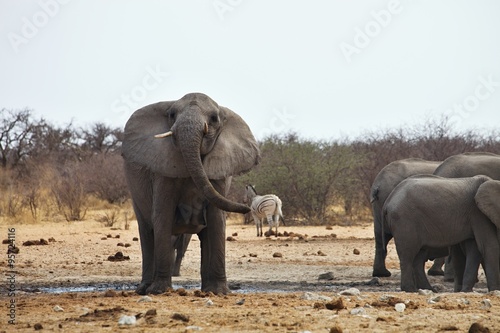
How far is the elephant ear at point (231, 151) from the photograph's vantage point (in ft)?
31.3

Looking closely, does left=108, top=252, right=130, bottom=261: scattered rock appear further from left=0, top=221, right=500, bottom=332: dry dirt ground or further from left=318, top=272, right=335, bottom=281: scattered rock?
left=318, top=272, right=335, bottom=281: scattered rock

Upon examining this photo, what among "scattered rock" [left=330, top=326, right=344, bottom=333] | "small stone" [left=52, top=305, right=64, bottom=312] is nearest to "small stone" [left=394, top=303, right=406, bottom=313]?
"scattered rock" [left=330, top=326, right=344, bottom=333]

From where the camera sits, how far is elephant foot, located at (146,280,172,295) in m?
9.75

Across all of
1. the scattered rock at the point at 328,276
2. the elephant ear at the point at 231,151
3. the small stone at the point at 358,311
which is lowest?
the small stone at the point at 358,311

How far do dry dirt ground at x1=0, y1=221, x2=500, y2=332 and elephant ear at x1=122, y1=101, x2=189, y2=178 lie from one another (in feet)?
4.05

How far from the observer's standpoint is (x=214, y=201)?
353 inches

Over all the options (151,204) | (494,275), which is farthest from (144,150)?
(494,275)

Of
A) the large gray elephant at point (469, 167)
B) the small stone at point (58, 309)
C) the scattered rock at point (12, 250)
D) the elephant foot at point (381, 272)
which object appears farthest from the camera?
the scattered rock at point (12, 250)

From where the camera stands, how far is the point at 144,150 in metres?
9.98

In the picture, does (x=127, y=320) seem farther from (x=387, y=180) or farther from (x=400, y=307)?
(x=387, y=180)

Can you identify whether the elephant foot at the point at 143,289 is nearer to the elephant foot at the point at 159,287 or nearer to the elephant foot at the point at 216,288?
the elephant foot at the point at 159,287

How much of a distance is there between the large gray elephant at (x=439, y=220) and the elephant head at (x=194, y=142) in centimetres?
205

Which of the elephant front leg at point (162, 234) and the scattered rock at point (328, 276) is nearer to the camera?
the elephant front leg at point (162, 234)

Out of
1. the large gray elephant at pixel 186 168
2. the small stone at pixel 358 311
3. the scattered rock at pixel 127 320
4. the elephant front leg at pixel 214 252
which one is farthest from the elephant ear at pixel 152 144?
the small stone at pixel 358 311
